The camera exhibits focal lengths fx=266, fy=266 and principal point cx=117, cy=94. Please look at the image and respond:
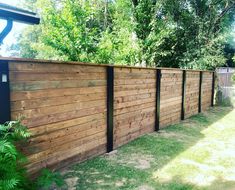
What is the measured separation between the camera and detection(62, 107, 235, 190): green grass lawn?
3475mm

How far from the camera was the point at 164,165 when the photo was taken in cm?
414

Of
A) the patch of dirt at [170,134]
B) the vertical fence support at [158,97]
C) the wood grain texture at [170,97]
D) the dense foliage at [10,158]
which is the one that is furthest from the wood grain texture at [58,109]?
the wood grain texture at [170,97]

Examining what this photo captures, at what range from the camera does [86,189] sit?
3.24m

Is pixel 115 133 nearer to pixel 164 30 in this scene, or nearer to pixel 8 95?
pixel 8 95

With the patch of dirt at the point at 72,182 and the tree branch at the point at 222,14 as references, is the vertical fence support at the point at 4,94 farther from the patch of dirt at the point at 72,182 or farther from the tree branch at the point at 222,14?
the tree branch at the point at 222,14

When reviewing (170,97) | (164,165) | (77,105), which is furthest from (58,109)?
(170,97)

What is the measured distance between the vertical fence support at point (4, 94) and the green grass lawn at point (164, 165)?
1199 mm

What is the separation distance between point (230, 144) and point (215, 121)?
264cm

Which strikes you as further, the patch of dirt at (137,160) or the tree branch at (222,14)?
the tree branch at (222,14)

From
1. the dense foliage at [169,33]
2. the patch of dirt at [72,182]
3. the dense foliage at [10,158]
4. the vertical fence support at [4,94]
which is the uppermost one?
the dense foliage at [169,33]

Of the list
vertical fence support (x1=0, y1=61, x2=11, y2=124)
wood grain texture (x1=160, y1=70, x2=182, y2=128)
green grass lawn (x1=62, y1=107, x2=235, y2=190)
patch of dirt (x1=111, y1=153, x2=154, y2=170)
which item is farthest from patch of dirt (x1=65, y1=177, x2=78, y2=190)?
wood grain texture (x1=160, y1=70, x2=182, y2=128)

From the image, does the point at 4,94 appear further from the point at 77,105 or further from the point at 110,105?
the point at 110,105

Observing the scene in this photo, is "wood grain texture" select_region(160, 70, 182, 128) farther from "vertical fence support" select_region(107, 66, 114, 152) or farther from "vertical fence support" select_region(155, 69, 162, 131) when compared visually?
"vertical fence support" select_region(107, 66, 114, 152)

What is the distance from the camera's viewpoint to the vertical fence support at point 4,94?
2832 mm
